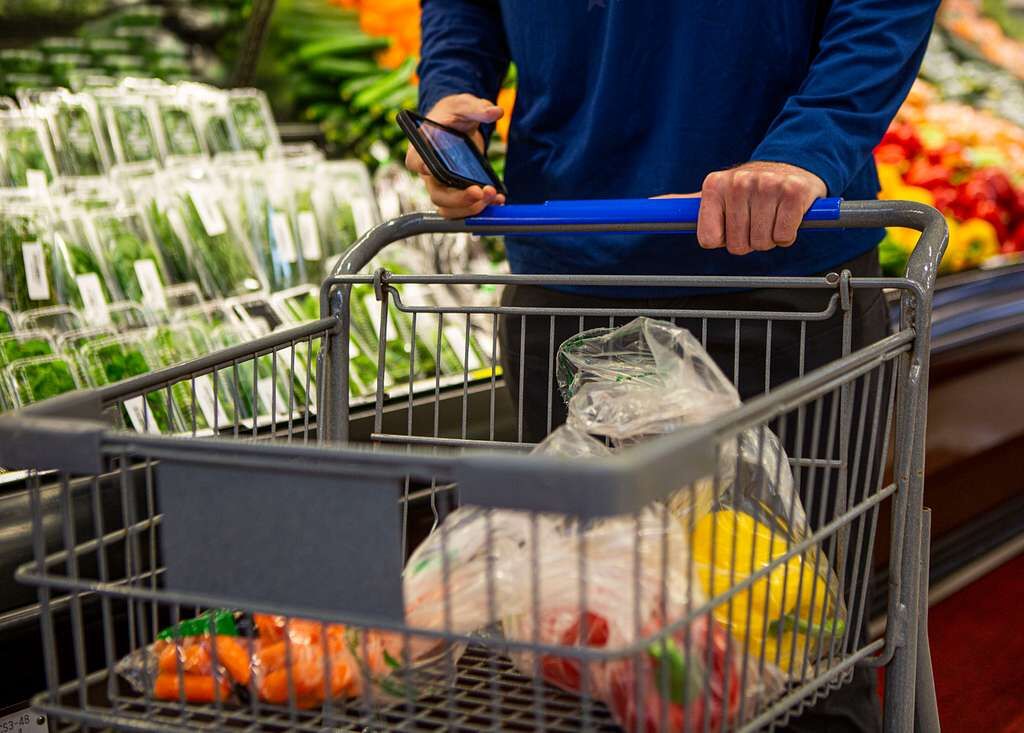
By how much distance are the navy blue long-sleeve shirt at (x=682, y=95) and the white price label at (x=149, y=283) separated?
1.06 meters

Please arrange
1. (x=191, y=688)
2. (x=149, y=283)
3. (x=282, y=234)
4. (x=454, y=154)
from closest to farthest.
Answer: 1. (x=191, y=688)
2. (x=454, y=154)
3. (x=149, y=283)
4. (x=282, y=234)

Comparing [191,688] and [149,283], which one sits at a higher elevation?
[149,283]

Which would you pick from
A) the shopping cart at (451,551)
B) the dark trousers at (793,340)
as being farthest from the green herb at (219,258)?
the shopping cart at (451,551)

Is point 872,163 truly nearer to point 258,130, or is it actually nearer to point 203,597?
point 203,597

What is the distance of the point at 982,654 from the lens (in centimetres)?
268

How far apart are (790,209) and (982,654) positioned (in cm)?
188

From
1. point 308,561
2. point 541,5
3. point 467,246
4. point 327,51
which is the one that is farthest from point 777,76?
point 327,51

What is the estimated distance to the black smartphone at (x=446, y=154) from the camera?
138 centimetres

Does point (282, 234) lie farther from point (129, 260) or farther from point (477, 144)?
point (477, 144)

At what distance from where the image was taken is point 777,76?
1.48 metres

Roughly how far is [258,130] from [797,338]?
1.95 metres

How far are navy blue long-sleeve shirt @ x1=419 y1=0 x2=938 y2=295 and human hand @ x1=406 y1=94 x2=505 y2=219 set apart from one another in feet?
0.23

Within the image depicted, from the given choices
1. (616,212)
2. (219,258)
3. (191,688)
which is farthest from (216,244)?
(191,688)

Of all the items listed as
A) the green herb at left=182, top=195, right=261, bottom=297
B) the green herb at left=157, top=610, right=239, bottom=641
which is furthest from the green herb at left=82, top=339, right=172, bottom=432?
the green herb at left=157, top=610, right=239, bottom=641
